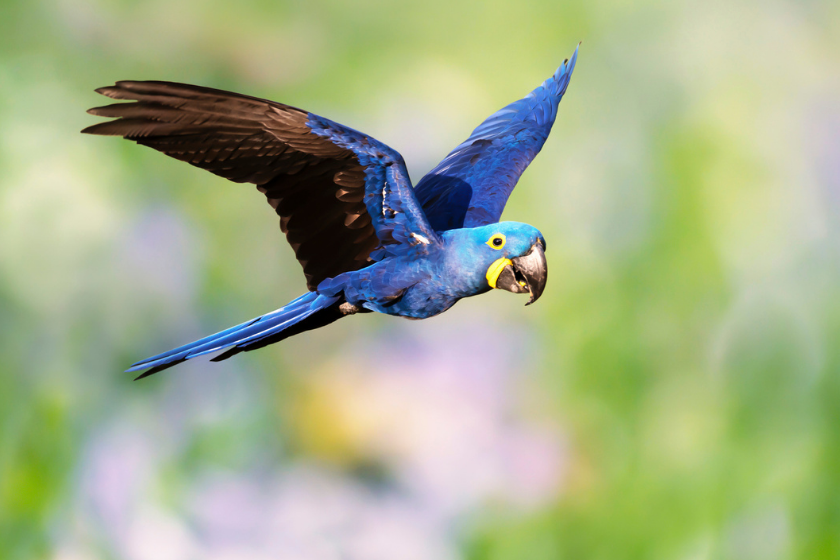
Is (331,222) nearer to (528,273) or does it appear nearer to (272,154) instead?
(272,154)

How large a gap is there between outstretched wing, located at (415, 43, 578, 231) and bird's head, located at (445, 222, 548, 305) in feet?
1.87

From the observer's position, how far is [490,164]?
13.4 ft

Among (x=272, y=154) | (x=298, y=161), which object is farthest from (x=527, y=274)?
(x=272, y=154)

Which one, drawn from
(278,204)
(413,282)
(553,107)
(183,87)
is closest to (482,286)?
(413,282)

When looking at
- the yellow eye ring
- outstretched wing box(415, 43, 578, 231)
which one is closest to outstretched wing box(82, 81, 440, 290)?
the yellow eye ring

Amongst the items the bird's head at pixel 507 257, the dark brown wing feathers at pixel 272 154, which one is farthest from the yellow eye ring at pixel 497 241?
the dark brown wing feathers at pixel 272 154

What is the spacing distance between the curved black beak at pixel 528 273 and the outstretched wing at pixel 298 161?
1.25ft

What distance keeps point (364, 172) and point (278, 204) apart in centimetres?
42

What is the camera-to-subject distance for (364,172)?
2.88 metres

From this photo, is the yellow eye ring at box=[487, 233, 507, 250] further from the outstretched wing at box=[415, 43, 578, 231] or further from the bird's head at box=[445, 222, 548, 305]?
the outstretched wing at box=[415, 43, 578, 231]

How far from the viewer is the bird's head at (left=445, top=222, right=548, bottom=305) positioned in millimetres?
2930

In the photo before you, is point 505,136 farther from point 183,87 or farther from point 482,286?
point 183,87

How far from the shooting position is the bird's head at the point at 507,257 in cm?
293

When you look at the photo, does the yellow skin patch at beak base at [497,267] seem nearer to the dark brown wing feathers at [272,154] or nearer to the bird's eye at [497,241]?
the bird's eye at [497,241]
